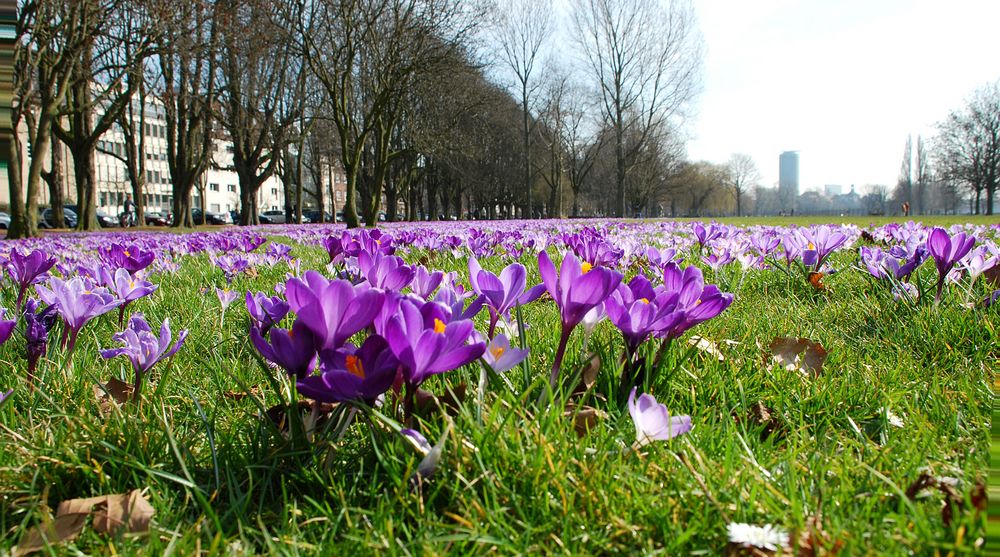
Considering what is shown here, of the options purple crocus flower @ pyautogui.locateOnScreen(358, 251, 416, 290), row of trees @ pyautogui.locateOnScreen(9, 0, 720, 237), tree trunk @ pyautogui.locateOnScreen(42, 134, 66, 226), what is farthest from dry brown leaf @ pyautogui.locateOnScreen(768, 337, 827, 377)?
tree trunk @ pyautogui.locateOnScreen(42, 134, 66, 226)

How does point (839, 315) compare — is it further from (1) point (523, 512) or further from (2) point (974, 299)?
(1) point (523, 512)

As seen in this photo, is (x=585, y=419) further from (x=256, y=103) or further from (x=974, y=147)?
(x=974, y=147)

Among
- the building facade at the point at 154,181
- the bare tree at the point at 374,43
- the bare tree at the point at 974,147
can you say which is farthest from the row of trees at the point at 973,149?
the building facade at the point at 154,181

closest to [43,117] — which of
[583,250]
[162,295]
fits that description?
[162,295]

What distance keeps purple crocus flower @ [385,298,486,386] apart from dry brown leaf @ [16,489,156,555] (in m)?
0.50

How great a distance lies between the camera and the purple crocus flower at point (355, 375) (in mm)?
905

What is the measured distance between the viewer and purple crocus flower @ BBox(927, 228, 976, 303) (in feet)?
6.78

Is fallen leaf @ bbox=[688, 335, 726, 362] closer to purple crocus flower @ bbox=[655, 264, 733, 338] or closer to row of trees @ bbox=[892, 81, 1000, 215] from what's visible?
purple crocus flower @ bbox=[655, 264, 733, 338]

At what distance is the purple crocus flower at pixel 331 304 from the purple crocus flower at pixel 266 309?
418 millimetres

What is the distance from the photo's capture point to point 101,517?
0.98 m

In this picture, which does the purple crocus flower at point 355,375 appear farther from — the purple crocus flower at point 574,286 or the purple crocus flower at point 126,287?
the purple crocus flower at point 126,287

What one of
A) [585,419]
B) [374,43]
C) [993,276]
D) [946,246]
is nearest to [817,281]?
[993,276]

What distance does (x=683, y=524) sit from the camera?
94 centimetres

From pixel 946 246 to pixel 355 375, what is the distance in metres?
2.18
